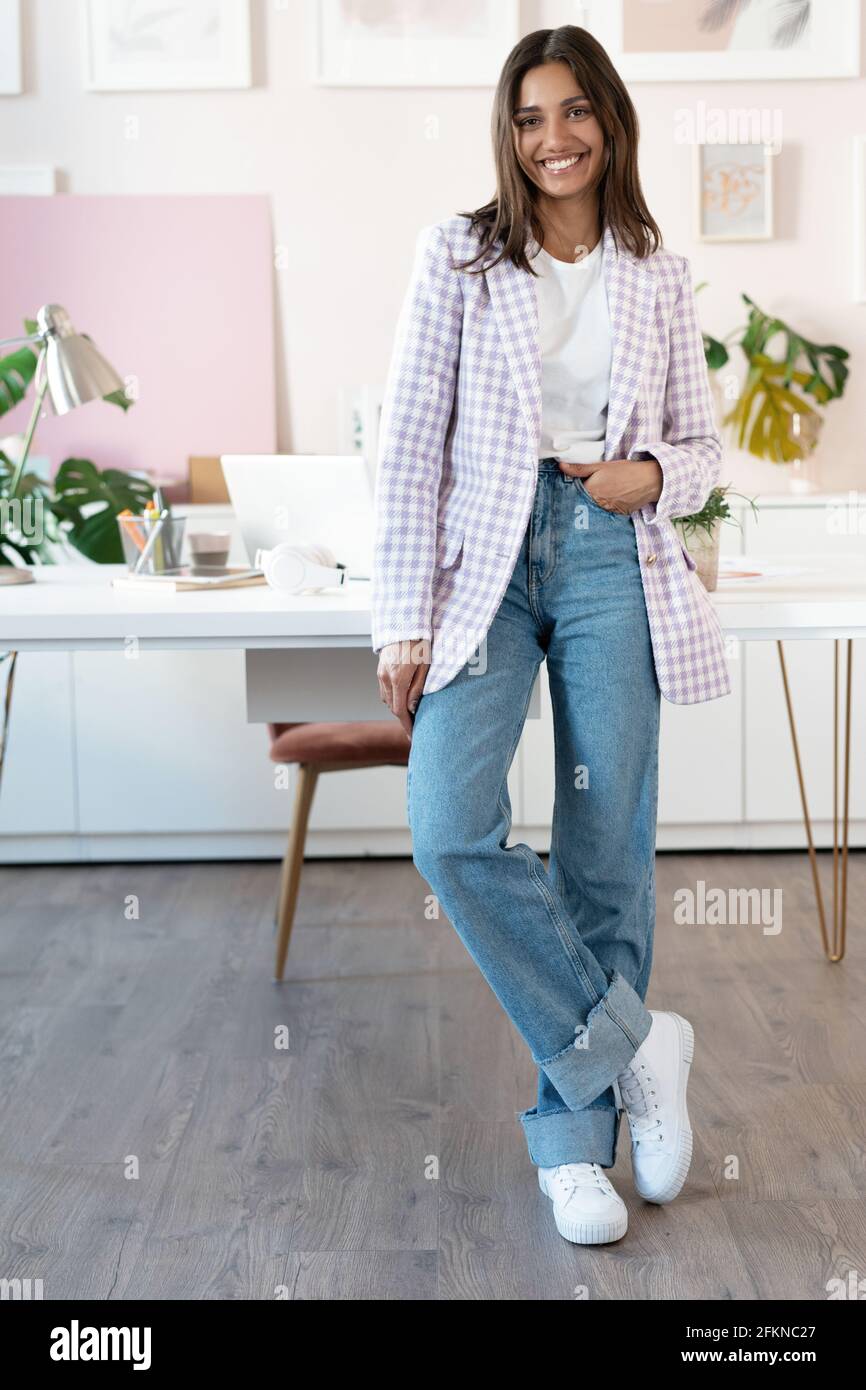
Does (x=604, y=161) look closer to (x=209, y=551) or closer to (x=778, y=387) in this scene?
(x=209, y=551)

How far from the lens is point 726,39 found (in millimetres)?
3963

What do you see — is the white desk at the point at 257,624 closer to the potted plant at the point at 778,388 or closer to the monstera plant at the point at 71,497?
the monstera plant at the point at 71,497

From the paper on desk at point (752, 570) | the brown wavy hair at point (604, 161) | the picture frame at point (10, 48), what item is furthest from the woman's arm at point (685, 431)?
the picture frame at point (10, 48)

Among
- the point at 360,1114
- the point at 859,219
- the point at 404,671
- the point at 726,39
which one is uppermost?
the point at 726,39

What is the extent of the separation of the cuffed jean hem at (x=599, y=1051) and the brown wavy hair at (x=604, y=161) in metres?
0.92

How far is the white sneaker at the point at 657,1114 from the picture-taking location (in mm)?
1962

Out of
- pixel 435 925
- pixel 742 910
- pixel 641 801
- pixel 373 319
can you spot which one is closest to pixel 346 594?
pixel 641 801

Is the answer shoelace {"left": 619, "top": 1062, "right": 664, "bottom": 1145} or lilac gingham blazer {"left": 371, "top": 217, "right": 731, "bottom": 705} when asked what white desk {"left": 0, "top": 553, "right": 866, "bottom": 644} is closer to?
lilac gingham blazer {"left": 371, "top": 217, "right": 731, "bottom": 705}

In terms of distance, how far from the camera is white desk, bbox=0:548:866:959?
6.77 feet

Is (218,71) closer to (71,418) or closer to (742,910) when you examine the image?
(71,418)

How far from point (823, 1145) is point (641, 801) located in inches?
25.1

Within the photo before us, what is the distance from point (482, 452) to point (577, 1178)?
926mm

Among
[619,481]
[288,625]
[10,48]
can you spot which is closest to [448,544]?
[619,481]

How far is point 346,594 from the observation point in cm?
230
